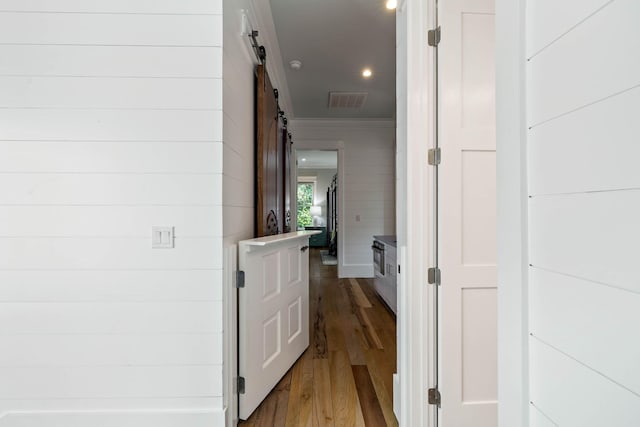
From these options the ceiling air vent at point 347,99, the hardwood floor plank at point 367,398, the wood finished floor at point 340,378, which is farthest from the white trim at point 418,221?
the ceiling air vent at point 347,99

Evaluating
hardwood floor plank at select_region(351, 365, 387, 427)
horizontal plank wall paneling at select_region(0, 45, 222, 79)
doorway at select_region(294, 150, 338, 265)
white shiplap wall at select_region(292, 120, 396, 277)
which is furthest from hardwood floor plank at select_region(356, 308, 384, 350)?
doorway at select_region(294, 150, 338, 265)

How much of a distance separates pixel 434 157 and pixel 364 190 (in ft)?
12.4

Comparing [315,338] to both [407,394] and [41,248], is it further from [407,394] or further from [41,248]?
[41,248]

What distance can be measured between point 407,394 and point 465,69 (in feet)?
5.25

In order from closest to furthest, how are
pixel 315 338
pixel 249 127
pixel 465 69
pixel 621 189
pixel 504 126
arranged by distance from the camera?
pixel 621 189, pixel 504 126, pixel 465 69, pixel 249 127, pixel 315 338

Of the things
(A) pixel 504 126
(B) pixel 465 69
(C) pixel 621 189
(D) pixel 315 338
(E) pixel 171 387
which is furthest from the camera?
(D) pixel 315 338

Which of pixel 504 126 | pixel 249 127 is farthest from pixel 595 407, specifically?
pixel 249 127

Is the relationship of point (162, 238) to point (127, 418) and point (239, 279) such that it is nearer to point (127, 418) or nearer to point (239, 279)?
point (239, 279)

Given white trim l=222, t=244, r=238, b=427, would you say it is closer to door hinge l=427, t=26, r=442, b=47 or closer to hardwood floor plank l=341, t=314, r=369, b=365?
hardwood floor plank l=341, t=314, r=369, b=365

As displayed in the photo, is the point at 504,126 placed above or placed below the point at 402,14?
below

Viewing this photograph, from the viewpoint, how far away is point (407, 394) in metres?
1.43

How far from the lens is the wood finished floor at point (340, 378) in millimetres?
1651

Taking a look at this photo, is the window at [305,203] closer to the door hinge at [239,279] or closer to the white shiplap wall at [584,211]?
the door hinge at [239,279]

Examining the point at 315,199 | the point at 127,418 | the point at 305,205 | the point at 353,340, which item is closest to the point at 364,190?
the point at 353,340
